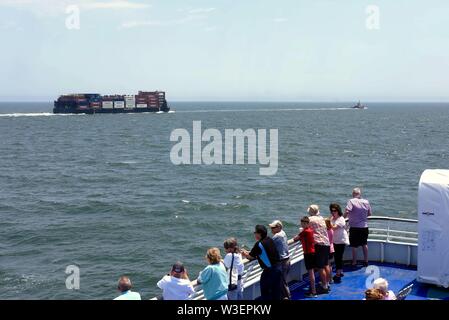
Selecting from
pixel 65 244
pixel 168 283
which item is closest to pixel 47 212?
pixel 65 244

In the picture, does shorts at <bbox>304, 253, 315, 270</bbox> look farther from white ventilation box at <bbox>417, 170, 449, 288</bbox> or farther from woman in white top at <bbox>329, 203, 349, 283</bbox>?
white ventilation box at <bbox>417, 170, 449, 288</bbox>

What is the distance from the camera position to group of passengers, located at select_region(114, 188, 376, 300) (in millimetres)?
6395

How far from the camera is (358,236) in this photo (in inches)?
394

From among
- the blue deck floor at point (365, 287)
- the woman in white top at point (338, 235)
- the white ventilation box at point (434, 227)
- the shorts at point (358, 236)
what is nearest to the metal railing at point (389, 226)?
the blue deck floor at point (365, 287)

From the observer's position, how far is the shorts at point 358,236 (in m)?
9.96

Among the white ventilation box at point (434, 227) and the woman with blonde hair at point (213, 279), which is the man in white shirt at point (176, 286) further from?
the white ventilation box at point (434, 227)

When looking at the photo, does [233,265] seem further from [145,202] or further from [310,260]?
[145,202]

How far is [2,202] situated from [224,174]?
1953cm

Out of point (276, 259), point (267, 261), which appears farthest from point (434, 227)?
point (267, 261)

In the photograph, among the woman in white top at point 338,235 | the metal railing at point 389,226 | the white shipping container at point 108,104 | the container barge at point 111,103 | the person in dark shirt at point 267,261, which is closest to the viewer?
the person in dark shirt at point 267,261

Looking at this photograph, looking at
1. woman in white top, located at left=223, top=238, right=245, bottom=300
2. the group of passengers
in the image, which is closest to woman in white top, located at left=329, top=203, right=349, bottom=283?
the group of passengers

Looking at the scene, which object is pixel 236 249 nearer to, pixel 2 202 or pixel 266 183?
pixel 2 202

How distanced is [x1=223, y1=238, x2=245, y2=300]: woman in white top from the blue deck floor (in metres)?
1.89

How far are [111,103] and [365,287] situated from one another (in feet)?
538
